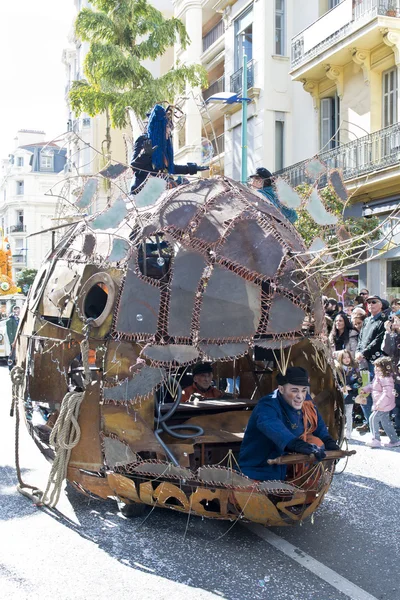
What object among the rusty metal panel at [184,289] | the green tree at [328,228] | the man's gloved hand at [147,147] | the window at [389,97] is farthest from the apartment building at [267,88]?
the rusty metal panel at [184,289]

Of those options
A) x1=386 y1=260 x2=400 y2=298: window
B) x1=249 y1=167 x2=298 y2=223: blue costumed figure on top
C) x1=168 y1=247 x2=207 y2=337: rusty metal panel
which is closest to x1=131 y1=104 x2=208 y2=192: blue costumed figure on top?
x1=249 y1=167 x2=298 y2=223: blue costumed figure on top

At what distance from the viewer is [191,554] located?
15.8 ft

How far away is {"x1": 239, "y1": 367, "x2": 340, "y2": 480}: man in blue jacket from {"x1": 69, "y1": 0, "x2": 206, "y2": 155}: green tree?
38.5 ft

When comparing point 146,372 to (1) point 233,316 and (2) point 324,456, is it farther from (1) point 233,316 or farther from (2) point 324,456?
(2) point 324,456

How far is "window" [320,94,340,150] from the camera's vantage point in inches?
706

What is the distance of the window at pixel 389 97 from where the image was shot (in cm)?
1562

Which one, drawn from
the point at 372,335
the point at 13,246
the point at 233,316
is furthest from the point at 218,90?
the point at 13,246

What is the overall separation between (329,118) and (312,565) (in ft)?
51.0

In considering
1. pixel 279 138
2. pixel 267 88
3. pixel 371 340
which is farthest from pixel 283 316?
pixel 267 88

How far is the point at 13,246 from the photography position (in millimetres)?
71750

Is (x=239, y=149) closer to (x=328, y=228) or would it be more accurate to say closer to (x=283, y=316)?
(x=328, y=228)

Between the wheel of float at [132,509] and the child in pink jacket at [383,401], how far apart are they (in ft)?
12.6

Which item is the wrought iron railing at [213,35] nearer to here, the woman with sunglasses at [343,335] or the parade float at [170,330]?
the woman with sunglasses at [343,335]

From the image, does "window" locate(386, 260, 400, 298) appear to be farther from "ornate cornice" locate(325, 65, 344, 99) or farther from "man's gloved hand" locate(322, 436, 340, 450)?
"man's gloved hand" locate(322, 436, 340, 450)
